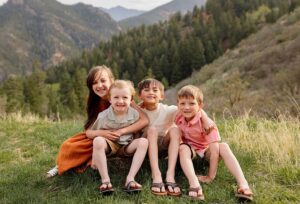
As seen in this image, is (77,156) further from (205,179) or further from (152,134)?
(205,179)

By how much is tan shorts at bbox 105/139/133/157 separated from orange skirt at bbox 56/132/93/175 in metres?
0.38

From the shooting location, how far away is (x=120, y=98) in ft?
15.4

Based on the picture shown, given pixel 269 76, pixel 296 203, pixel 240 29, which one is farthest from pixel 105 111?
pixel 240 29

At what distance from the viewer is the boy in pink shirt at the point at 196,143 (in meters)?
4.43

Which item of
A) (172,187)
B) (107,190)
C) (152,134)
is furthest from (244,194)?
(107,190)

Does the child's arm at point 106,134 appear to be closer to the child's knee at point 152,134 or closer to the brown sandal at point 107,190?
the child's knee at point 152,134

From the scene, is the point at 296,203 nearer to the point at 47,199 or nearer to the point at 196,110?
the point at 196,110

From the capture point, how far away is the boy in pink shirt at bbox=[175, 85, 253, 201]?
14.5 ft

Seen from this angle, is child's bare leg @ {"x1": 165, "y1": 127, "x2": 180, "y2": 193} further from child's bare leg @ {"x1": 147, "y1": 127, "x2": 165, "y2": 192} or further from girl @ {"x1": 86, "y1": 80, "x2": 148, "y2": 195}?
girl @ {"x1": 86, "y1": 80, "x2": 148, "y2": 195}

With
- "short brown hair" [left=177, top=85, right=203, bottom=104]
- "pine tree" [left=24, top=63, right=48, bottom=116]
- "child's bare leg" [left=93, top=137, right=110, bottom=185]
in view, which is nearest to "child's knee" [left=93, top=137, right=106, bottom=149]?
"child's bare leg" [left=93, top=137, right=110, bottom=185]

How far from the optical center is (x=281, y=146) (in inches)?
213

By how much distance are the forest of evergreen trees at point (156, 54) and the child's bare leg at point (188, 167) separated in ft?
140

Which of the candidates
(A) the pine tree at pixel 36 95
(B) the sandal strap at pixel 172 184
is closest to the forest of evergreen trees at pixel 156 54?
(A) the pine tree at pixel 36 95

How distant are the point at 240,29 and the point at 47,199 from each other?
80642 millimetres
